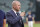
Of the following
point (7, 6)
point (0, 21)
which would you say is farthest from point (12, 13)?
point (7, 6)

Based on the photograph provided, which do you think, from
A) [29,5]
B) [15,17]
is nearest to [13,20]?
[15,17]

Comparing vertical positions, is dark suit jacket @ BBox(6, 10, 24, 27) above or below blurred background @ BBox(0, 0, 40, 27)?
below

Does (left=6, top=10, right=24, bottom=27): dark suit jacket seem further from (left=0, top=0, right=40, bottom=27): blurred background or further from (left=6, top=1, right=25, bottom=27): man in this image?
(left=0, top=0, right=40, bottom=27): blurred background

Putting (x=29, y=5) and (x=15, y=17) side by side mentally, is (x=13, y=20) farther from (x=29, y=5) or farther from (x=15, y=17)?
(x=29, y=5)

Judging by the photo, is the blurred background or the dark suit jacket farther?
the blurred background

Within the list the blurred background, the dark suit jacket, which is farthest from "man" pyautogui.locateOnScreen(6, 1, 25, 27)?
the blurred background

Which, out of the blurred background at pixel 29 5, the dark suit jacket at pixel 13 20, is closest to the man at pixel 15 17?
the dark suit jacket at pixel 13 20

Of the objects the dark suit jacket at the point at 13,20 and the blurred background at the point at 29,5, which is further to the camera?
the blurred background at the point at 29,5

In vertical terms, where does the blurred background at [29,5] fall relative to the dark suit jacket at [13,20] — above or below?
above

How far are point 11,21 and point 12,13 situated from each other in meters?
0.20

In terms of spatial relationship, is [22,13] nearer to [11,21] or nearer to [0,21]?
[11,21]

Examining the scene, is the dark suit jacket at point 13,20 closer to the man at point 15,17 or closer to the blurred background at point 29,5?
the man at point 15,17

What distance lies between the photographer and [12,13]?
3.70 metres

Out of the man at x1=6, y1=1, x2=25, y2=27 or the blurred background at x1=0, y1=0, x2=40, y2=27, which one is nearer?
the man at x1=6, y1=1, x2=25, y2=27
